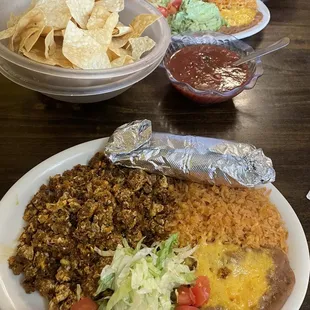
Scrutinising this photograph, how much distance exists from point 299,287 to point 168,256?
1.14 feet

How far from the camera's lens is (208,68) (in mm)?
1776

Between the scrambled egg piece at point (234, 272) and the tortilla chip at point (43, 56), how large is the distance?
77cm

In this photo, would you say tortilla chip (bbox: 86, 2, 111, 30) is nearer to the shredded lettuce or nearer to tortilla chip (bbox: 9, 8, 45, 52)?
tortilla chip (bbox: 9, 8, 45, 52)

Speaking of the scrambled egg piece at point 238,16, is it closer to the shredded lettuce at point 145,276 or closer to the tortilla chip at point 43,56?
the tortilla chip at point 43,56

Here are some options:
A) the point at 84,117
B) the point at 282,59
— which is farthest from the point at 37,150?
the point at 282,59

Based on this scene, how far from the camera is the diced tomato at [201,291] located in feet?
3.59

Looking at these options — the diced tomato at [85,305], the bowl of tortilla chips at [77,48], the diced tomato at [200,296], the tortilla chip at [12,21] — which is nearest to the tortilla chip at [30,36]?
the bowl of tortilla chips at [77,48]

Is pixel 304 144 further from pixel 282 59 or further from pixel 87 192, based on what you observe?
pixel 87 192

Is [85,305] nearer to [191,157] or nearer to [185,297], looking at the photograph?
[185,297]

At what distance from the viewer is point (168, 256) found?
1.17 metres

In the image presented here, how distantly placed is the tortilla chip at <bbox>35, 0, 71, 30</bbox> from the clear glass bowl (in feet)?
1.39

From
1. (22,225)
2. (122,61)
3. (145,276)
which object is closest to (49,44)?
(122,61)

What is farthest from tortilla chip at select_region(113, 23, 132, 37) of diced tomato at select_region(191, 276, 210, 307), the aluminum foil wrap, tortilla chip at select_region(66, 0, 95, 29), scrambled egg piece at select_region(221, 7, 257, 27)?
diced tomato at select_region(191, 276, 210, 307)

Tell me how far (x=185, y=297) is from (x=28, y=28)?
3.42ft
